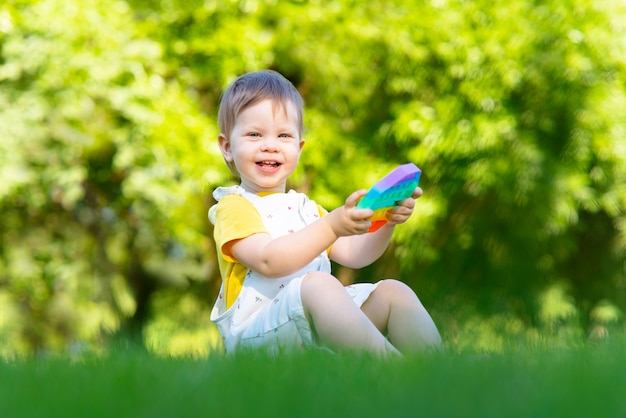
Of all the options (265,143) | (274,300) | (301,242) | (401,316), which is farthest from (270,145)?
(401,316)

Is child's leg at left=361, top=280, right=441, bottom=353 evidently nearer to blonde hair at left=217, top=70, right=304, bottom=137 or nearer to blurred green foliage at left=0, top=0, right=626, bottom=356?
blonde hair at left=217, top=70, right=304, bottom=137

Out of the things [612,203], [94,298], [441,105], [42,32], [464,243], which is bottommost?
[94,298]

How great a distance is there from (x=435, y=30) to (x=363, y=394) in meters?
6.18

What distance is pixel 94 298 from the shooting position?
9.24 m

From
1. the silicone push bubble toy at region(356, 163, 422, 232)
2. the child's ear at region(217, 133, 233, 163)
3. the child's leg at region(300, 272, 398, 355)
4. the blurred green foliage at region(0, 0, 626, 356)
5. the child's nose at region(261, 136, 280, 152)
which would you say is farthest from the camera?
the blurred green foliage at region(0, 0, 626, 356)

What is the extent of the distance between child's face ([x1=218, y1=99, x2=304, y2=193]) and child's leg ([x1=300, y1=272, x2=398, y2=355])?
587 millimetres

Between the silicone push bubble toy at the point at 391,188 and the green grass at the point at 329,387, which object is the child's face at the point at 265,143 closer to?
the silicone push bubble toy at the point at 391,188

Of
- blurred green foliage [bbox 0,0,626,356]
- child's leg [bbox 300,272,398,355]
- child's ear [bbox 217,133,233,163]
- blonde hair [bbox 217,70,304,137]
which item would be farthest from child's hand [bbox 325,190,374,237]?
blurred green foliage [bbox 0,0,626,356]

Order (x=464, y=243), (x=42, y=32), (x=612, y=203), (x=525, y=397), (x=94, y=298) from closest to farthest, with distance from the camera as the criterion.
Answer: (x=525, y=397) → (x=42, y=32) → (x=612, y=203) → (x=464, y=243) → (x=94, y=298)

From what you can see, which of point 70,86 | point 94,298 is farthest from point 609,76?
point 94,298

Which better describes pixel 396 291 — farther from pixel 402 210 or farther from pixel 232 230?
pixel 232 230

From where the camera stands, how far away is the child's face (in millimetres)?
2965

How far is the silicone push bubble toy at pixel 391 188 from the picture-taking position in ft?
8.38

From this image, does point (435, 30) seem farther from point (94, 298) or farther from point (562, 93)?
point (94, 298)
